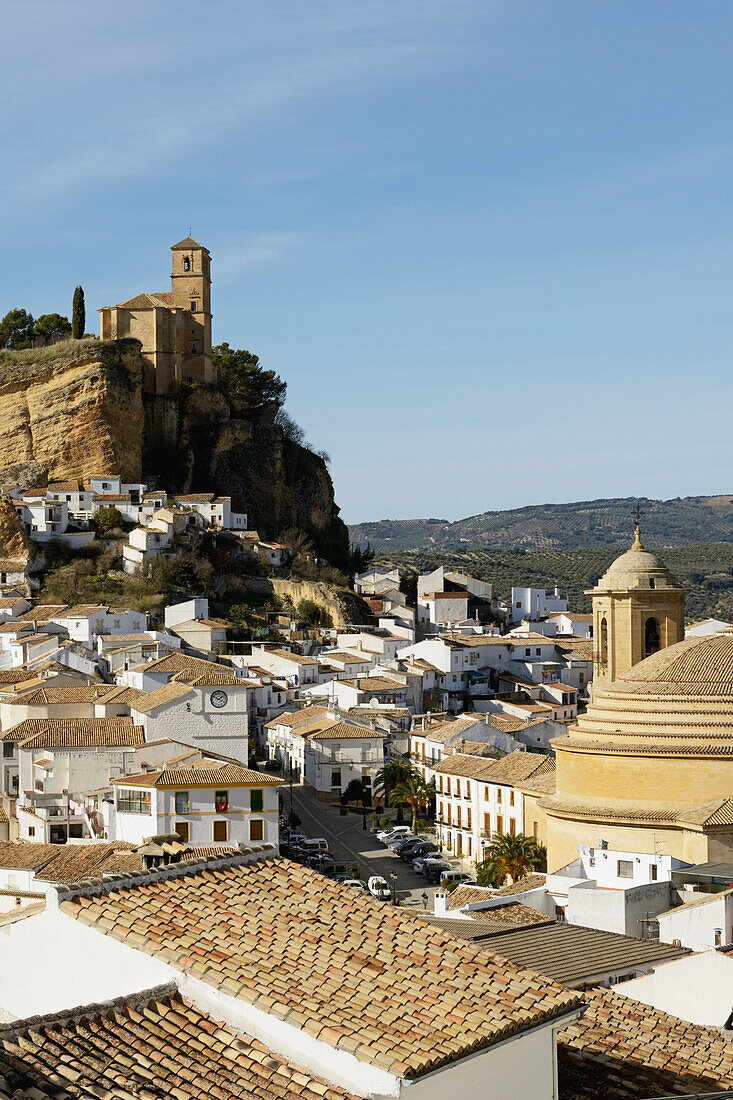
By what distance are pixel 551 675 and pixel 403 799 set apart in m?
22.7

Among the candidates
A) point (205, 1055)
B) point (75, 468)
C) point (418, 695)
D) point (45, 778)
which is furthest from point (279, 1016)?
point (75, 468)

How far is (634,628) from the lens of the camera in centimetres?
3738

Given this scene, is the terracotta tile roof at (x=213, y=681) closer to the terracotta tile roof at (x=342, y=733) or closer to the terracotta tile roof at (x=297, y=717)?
the terracotta tile roof at (x=342, y=733)

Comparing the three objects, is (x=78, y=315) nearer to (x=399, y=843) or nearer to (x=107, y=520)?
(x=107, y=520)

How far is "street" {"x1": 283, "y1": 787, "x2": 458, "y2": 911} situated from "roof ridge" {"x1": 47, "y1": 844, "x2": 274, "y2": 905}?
21724mm

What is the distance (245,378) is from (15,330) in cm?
1398

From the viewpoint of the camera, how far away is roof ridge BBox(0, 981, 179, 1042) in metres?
7.20

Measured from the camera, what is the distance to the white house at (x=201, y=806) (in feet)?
102

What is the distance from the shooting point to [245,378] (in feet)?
280

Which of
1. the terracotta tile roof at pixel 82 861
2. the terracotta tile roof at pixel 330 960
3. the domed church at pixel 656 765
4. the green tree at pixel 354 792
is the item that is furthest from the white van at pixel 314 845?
the terracotta tile roof at pixel 330 960

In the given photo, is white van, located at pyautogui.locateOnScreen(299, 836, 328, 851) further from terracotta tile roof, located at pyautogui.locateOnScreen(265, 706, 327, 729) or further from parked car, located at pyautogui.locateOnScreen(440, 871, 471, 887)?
terracotta tile roof, located at pyautogui.locateOnScreen(265, 706, 327, 729)

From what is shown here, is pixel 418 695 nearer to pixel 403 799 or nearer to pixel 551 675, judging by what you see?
pixel 551 675

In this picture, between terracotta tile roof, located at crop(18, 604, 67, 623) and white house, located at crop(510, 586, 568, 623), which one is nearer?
terracotta tile roof, located at crop(18, 604, 67, 623)

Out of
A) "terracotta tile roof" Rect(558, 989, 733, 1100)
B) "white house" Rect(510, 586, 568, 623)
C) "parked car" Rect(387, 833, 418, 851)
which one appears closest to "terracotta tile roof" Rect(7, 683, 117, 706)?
"parked car" Rect(387, 833, 418, 851)
